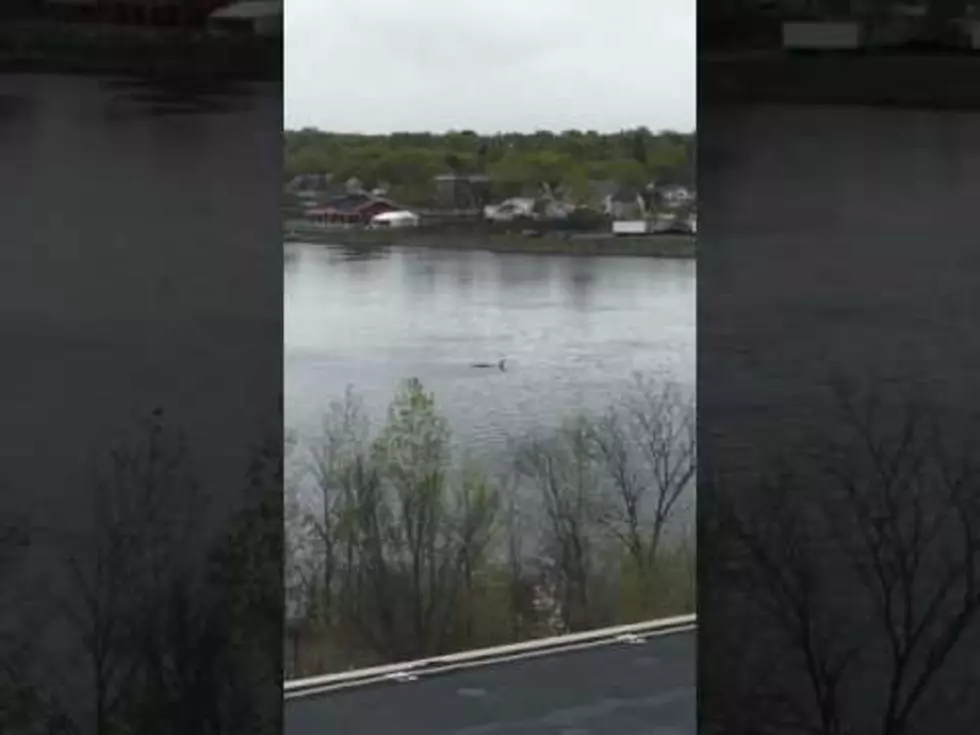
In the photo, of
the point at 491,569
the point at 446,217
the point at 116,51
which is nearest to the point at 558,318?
the point at 446,217

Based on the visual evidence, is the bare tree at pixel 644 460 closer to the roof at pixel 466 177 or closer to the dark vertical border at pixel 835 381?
the dark vertical border at pixel 835 381

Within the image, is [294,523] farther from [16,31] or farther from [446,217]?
[16,31]

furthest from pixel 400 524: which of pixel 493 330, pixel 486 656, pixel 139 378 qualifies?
pixel 139 378

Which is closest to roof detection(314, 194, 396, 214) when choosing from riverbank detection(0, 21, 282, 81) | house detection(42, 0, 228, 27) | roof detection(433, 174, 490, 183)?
roof detection(433, 174, 490, 183)

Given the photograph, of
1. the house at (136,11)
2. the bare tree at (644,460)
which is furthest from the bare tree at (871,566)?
the house at (136,11)

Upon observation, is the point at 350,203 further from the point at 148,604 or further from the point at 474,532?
the point at 148,604

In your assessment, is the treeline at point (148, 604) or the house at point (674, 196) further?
the house at point (674, 196)
